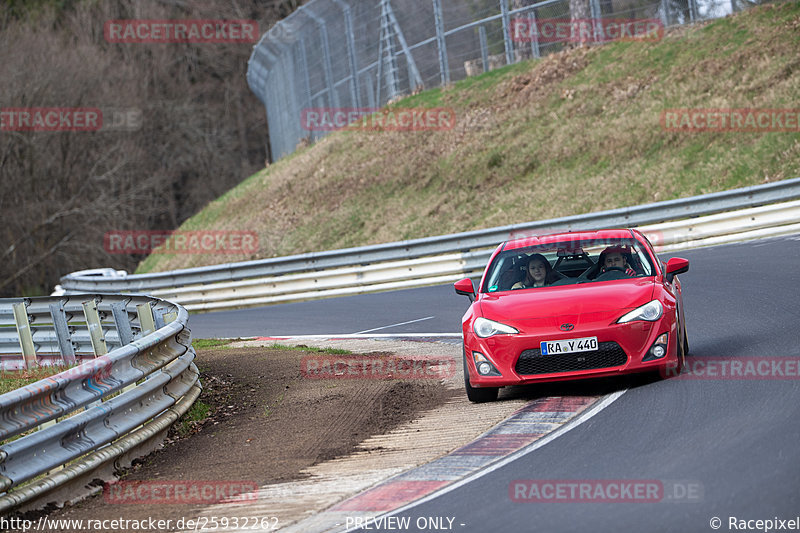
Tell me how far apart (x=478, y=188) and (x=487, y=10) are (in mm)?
5934

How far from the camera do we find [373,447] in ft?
24.4

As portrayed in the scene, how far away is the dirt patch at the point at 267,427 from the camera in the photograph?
6.88 meters

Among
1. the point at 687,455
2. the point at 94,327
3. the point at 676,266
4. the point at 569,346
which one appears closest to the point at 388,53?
the point at 94,327

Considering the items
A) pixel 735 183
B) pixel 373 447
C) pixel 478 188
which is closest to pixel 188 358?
pixel 373 447

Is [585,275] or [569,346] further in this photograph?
[585,275]

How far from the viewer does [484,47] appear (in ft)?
108

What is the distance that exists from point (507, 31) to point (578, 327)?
80.5ft

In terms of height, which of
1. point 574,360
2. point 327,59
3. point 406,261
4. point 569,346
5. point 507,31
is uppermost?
point 327,59

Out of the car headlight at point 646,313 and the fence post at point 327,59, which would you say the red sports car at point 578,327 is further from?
the fence post at point 327,59

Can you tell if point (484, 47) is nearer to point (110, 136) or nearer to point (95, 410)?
point (95, 410)

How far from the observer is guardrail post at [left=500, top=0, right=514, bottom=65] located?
3038 cm

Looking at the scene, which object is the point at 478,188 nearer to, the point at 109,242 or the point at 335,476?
the point at 335,476

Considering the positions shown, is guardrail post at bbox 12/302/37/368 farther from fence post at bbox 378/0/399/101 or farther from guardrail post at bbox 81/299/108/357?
fence post at bbox 378/0/399/101

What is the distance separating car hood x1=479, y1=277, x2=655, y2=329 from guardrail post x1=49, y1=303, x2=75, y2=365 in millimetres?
6548
